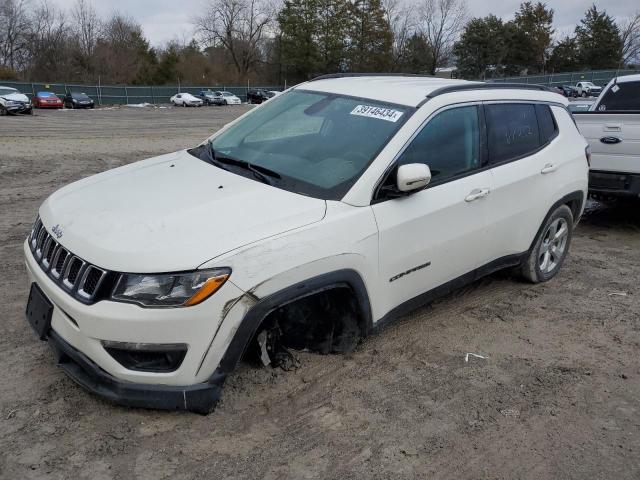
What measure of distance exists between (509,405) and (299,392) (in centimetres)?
121

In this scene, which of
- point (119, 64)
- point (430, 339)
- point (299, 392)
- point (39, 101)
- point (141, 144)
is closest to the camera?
point (299, 392)

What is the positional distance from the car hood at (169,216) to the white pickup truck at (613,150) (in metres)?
5.02

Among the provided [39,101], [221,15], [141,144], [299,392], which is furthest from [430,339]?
[221,15]

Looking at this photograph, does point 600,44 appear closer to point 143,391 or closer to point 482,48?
point 482,48

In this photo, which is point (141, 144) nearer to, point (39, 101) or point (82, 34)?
point (39, 101)

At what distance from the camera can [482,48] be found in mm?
77875

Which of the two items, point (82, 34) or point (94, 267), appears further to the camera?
point (82, 34)

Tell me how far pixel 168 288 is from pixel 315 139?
1.58 meters

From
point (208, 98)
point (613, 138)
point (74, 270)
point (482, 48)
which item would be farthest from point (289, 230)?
point (482, 48)

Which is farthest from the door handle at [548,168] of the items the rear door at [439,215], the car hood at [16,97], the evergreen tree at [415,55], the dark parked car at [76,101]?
the evergreen tree at [415,55]

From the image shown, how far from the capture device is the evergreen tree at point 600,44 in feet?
257

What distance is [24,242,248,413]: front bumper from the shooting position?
2.63 m

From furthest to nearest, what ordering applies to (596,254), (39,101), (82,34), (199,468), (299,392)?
1. (82,34)
2. (39,101)
3. (596,254)
4. (299,392)
5. (199,468)

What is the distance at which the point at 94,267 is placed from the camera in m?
2.70
